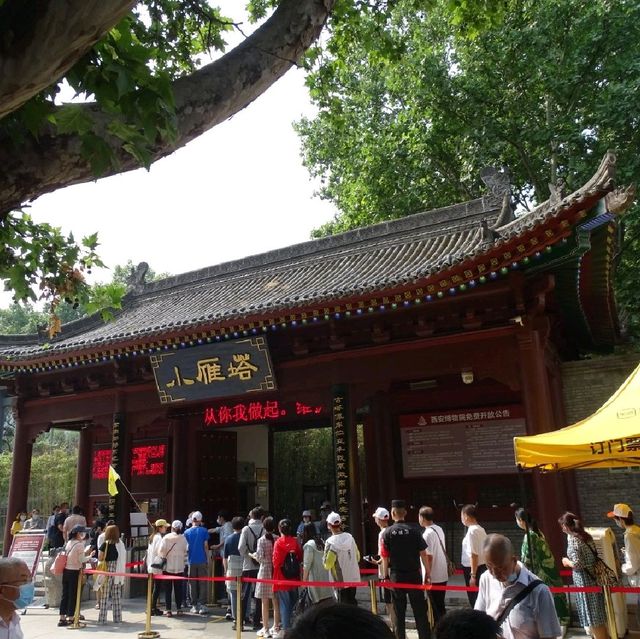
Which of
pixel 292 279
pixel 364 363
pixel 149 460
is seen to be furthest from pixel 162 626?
pixel 292 279

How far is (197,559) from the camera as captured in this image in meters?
8.91

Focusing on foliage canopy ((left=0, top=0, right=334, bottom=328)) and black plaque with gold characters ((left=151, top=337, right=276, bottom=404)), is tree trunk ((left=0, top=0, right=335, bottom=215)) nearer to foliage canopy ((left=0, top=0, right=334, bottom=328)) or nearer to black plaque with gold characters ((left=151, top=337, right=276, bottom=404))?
foliage canopy ((left=0, top=0, right=334, bottom=328))

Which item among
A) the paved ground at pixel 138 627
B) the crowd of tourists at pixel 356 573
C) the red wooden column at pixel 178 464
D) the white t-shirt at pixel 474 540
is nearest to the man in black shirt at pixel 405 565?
the crowd of tourists at pixel 356 573

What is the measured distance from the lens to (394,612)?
21.0ft

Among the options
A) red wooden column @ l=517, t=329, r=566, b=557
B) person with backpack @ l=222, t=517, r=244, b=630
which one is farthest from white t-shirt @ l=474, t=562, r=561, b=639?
person with backpack @ l=222, t=517, r=244, b=630

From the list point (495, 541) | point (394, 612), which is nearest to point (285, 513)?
point (394, 612)

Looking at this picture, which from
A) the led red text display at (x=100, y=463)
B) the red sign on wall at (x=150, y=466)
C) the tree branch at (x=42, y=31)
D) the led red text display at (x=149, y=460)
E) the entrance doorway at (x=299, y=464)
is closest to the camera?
the tree branch at (x=42, y=31)

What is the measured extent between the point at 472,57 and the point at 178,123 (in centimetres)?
1571

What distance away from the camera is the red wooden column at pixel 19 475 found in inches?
466

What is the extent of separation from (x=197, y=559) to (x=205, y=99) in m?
7.35

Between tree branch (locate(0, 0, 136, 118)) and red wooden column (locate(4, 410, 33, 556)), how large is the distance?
37.6ft

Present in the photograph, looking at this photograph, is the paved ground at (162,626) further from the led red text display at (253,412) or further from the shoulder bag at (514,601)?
the shoulder bag at (514,601)

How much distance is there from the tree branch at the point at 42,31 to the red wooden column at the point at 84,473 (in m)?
14.2

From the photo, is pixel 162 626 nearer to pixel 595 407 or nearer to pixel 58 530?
pixel 58 530
